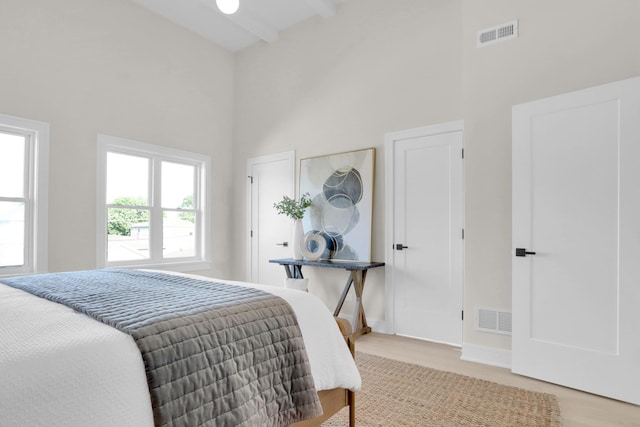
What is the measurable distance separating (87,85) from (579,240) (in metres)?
4.73

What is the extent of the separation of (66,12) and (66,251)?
96.2 inches

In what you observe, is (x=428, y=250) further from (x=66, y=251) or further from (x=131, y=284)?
(x=66, y=251)

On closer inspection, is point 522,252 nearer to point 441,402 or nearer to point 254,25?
point 441,402

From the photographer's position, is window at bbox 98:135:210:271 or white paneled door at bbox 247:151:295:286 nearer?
window at bbox 98:135:210:271

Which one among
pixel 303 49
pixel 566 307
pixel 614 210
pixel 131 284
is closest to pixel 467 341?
pixel 566 307

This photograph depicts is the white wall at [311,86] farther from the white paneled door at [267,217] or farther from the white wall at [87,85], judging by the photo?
the white paneled door at [267,217]

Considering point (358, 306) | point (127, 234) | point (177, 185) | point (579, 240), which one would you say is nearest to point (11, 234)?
point (127, 234)

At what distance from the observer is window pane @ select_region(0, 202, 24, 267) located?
343cm

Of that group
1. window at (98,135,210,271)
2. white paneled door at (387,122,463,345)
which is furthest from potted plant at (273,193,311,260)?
window at (98,135,210,271)

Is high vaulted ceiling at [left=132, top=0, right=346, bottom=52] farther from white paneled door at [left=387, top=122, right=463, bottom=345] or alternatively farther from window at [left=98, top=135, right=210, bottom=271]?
white paneled door at [left=387, top=122, right=463, bottom=345]

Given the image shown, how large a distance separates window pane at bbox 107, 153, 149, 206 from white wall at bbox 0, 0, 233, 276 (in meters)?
0.26

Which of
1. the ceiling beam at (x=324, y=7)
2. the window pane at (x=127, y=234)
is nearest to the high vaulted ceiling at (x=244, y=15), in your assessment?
the ceiling beam at (x=324, y=7)

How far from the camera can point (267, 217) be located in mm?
4977

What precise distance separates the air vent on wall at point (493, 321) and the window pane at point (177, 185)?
3814mm
